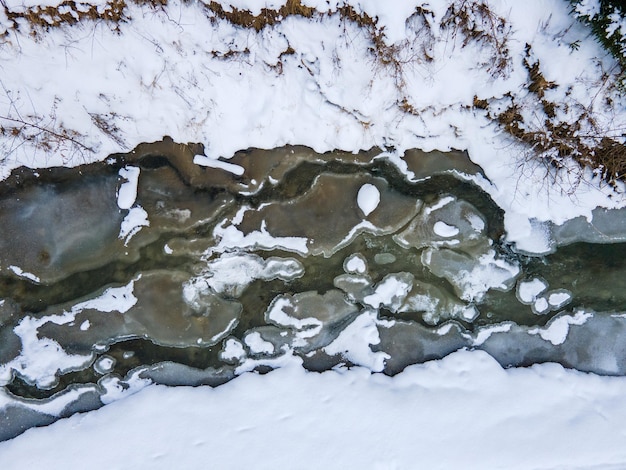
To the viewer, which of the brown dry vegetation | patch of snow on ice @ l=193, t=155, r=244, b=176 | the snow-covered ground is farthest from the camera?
patch of snow on ice @ l=193, t=155, r=244, b=176

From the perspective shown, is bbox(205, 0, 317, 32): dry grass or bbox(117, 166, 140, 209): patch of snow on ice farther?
bbox(117, 166, 140, 209): patch of snow on ice

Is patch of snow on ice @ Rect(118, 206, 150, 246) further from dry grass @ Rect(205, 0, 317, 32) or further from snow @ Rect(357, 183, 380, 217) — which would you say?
snow @ Rect(357, 183, 380, 217)

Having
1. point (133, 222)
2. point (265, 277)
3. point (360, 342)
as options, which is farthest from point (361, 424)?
point (133, 222)

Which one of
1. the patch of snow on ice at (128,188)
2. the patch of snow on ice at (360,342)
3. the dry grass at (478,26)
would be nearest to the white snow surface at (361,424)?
the patch of snow on ice at (360,342)

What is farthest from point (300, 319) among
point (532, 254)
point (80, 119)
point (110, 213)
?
point (80, 119)

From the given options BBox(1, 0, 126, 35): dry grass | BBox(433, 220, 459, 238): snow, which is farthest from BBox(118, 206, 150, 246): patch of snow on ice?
BBox(433, 220, 459, 238): snow

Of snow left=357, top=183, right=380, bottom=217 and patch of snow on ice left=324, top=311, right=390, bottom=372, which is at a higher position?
snow left=357, top=183, right=380, bottom=217

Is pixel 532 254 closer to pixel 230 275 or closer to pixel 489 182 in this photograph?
pixel 489 182
